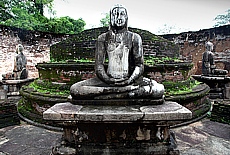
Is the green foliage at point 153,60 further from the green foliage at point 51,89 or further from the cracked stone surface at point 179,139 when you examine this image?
the green foliage at point 51,89

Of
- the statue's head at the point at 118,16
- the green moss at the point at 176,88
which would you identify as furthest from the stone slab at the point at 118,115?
the green moss at the point at 176,88

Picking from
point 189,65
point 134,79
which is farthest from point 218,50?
point 134,79

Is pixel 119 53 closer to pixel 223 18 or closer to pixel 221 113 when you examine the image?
pixel 221 113

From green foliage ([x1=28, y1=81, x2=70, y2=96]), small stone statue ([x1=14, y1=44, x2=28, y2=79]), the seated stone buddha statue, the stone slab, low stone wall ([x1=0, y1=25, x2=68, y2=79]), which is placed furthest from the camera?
low stone wall ([x1=0, y1=25, x2=68, y2=79])

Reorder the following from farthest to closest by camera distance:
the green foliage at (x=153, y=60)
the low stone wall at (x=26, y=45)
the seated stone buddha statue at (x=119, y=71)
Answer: the low stone wall at (x=26, y=45) < the green foliage at (x=153, y=60) < the seated stone buddha statue at (x=119, y=71)

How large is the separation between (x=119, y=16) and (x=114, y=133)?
1.57m

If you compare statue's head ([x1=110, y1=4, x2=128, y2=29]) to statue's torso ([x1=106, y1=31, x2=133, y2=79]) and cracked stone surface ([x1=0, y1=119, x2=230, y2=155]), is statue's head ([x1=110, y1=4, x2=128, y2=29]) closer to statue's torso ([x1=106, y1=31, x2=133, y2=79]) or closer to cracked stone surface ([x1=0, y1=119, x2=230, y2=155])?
statue's torso ([x1=106, y1=31, x2=133, y2=79])

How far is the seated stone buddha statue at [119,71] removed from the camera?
254 cm

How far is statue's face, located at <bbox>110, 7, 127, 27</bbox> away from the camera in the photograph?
2682 millimetres

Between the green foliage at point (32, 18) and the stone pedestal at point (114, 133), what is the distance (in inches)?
530

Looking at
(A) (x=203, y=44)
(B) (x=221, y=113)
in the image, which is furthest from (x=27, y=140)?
(A) (x=203, y=44)

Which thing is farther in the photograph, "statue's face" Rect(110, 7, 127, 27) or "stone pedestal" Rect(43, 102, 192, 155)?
"statue's face" Rect(110, 7, 127, 27)

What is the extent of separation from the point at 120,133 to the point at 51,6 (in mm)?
16521

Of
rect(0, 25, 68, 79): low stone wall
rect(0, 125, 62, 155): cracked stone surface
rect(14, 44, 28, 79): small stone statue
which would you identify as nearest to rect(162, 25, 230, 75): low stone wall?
rect(0, 25, 68, 79): low stone wall
